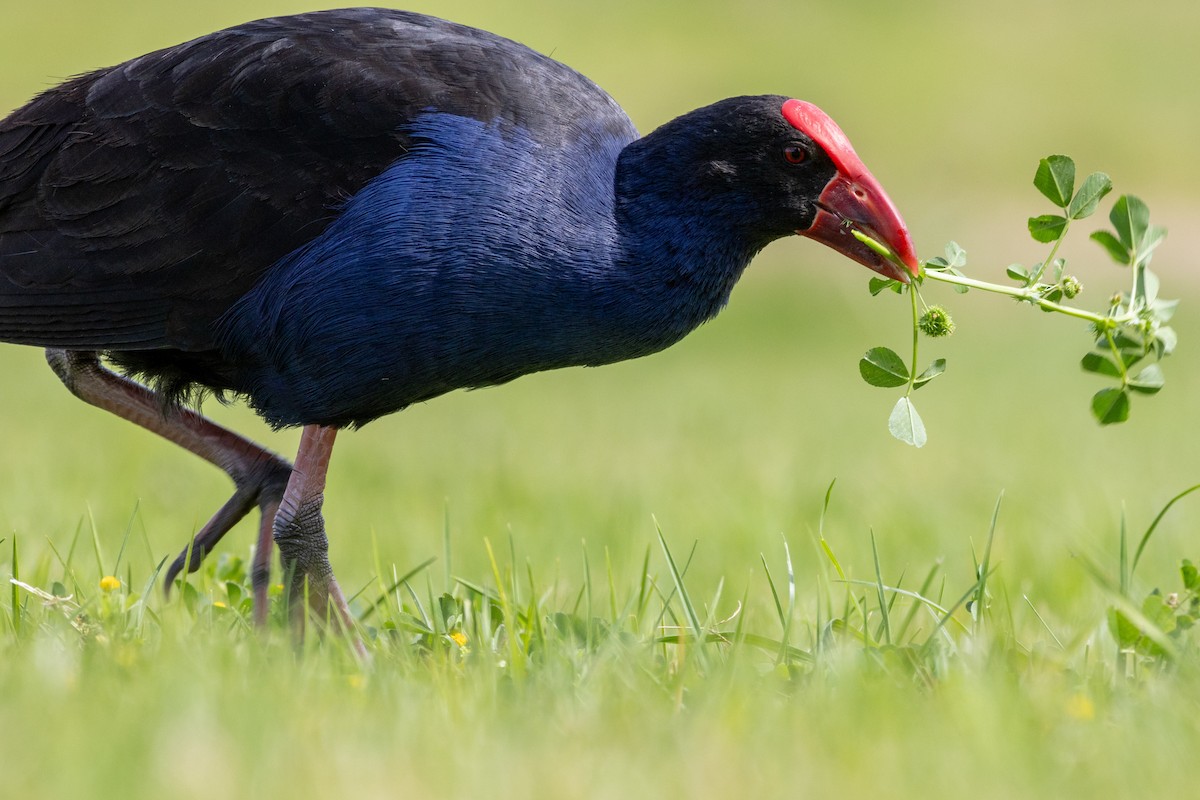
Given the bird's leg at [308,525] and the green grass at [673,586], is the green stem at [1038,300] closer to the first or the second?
the green grass at [673,586]

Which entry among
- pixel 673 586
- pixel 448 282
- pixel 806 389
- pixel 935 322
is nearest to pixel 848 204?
pixel 935 322

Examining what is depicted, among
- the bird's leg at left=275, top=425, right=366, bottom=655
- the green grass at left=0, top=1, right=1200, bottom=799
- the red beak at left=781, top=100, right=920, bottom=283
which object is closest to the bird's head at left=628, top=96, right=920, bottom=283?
the red beak at left=781, top=100, right=920, bottom=283

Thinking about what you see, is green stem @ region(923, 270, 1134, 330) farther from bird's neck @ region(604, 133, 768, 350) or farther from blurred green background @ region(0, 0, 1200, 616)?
blurred green background @ region(0, 0, 1200, 616)

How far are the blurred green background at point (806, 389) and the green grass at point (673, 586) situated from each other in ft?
0.11

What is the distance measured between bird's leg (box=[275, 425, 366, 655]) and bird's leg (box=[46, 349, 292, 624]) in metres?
0.19

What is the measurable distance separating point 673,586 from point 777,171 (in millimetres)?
1136

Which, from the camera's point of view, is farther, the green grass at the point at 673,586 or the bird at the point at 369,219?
the bird at the point at 369,219

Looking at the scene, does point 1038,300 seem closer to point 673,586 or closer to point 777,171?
point 777,171

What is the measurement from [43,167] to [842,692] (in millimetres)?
2025

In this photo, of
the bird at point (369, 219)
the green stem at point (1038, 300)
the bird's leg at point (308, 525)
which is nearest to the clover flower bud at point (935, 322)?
the green stem at point (1038, 300)

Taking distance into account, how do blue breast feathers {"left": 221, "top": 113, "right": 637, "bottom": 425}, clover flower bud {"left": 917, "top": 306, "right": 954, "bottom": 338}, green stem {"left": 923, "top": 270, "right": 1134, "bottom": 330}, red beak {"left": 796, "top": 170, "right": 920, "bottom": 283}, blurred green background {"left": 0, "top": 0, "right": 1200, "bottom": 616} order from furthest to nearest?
blurred green background {"left": 0, "top": 0, "right": 1200, "bottom": 616}
red beak {"left": 796, "top": 170, "right": 920, "bottom": 283}
blue breast feathers {"left": 221, "top": 113, "right": 637, "bottom": 425}
clover flower bud {"left": 917, "top": 306, "right": 954, "bottom": 338}
green stem {"left": 923, "top": 270, "right": 1134, "bottom": 330}

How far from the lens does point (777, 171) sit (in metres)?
2.91

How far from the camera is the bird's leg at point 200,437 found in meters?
3.31

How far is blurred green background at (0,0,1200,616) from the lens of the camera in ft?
14.3
